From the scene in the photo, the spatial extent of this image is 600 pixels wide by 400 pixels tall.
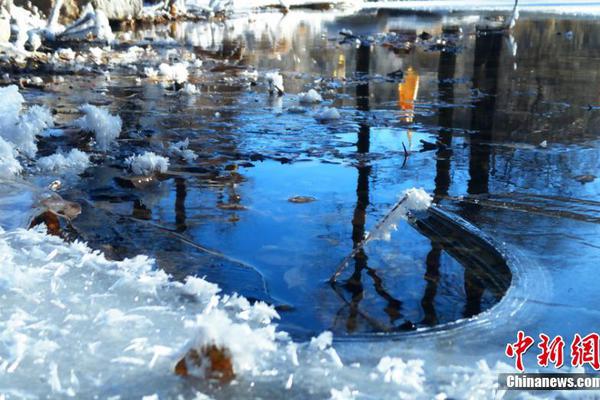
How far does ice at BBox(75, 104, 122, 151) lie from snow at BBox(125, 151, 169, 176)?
935 mm

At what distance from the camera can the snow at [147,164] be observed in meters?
5.17

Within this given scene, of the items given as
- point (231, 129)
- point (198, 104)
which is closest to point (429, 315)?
point (231, 129)

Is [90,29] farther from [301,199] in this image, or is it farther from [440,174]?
[301,199]

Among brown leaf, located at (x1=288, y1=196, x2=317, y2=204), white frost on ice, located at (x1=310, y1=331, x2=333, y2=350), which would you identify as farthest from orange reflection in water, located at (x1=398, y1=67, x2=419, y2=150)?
white frost on ice, located at (x1=310, y1=331, x2=333, y2=350)

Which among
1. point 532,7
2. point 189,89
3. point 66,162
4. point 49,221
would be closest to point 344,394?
point 49,221

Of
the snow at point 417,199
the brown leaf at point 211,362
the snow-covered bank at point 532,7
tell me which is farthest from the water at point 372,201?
the snow-covered bank at point 532,7

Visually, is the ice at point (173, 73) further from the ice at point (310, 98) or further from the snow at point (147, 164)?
the snow at point (147, 164)

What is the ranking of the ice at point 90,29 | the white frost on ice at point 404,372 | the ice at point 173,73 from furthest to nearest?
the ice at point 90,29
the ice at point 173,73
the white frost on ice at point 404,372

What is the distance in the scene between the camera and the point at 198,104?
8.46 meters

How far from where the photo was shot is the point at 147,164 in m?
5.20

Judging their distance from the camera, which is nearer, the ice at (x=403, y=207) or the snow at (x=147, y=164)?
the ice at (x=403, y=207)

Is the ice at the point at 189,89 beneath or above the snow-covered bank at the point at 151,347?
above

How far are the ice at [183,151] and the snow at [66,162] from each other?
743 millimetres

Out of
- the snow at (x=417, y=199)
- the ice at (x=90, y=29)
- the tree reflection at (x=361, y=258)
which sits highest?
the ice at (x=90, y=29)
